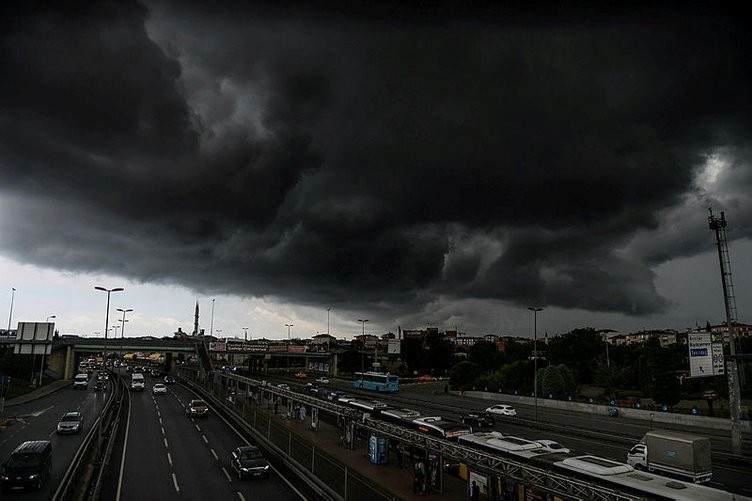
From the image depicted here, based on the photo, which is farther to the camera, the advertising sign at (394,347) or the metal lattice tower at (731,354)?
the advertising sign at (394,347)

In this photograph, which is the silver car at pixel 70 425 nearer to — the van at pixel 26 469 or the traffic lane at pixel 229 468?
the traffic lane at pixel 229 468

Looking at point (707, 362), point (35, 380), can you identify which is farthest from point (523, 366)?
point (35, 380)

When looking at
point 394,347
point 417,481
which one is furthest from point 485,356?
point 417,481

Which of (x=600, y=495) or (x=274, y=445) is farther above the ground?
(x=600, y=495)

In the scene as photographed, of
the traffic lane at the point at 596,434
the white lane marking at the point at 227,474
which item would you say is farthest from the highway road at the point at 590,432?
the white lane marking at the point at 227,474

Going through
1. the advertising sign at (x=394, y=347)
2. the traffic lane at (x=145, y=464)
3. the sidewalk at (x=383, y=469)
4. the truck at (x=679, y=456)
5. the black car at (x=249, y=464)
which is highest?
the advertising sign at (x=394, y=347)

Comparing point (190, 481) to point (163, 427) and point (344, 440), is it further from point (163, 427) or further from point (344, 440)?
point (163, 427)

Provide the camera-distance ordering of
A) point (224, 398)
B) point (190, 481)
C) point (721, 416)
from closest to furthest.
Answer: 1. point (190, 481)
2. point (721, 416)
3. point (224, 398)
